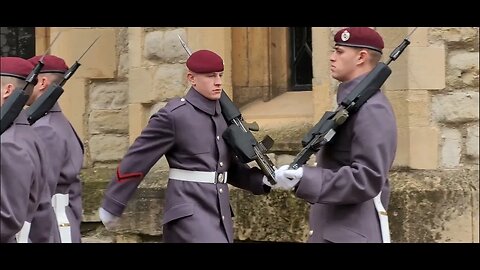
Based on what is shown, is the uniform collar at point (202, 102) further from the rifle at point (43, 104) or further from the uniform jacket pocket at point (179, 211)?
the rifle at point (43, 104)

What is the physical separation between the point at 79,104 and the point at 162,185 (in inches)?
55.6

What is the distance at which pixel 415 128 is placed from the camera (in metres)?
5.42

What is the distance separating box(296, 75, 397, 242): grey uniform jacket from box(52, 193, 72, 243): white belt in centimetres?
118

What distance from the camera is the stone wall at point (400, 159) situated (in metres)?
5.29

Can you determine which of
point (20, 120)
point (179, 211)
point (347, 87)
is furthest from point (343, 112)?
point (20, 120)

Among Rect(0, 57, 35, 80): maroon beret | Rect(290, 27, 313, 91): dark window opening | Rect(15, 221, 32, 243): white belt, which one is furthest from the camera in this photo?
Rect(290, 27, 313, 91): dark window opening

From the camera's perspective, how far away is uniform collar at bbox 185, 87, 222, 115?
14.7 feet

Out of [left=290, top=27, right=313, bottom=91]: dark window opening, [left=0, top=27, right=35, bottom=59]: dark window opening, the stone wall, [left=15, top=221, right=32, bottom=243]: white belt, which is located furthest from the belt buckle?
[left=0, top=27, right=35, bottom=59]: dark window opening

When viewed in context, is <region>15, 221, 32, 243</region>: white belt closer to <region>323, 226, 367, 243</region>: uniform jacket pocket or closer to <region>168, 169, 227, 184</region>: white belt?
<region>168, 169, 227, 184</region>: white belt

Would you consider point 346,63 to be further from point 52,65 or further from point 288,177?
point 52,65

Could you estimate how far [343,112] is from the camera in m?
Result: 4.03

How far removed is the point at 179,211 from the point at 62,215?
65 cm

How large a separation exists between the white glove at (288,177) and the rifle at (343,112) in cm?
5

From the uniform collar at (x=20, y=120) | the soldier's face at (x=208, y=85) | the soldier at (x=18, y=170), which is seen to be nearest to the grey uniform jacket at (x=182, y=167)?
the soldier's face at (x=208, y=85)
